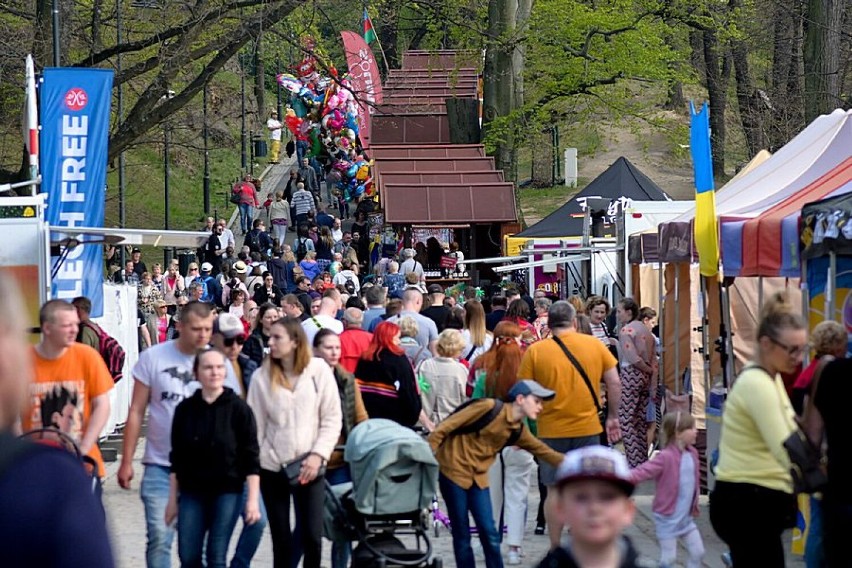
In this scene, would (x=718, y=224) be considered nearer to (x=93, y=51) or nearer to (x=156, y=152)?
(x=93, y=51)

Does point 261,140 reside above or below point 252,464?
above

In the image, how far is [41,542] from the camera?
2.40m

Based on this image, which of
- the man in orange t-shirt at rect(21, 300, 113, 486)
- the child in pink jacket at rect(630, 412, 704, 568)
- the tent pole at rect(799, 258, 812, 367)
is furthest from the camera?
the tent pole at rect(799, 258, 812, 367)

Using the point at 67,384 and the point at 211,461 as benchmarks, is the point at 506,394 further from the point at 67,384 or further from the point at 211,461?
the point at 67,384

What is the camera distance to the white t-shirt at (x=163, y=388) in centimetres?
807

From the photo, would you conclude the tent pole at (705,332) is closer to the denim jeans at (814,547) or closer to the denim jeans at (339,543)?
the denim jeans at (339,543)

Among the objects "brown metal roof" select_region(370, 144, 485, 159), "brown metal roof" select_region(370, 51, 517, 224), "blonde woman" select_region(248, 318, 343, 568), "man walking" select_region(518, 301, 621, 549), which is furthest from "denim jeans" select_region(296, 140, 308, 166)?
"blonde woman" select_region(248, 318, 343, 568)

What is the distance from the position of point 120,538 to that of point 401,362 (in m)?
2.72

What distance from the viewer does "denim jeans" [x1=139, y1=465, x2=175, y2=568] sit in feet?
26.5

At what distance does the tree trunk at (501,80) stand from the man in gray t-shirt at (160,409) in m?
23.1

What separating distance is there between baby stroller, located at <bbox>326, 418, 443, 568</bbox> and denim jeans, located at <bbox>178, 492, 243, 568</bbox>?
0.89 m

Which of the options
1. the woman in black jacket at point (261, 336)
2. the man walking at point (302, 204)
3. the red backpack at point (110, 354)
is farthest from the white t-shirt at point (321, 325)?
the man walking at point (302, 204)

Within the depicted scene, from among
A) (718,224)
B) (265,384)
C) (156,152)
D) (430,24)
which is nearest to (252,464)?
(265,384)

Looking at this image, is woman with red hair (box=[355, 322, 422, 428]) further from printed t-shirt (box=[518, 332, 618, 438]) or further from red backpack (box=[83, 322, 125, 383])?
red backpack (box=[83, 322, 125, 383])
